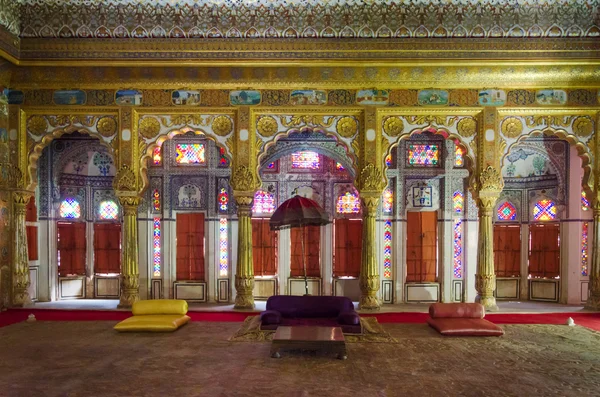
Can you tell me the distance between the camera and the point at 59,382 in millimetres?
6492

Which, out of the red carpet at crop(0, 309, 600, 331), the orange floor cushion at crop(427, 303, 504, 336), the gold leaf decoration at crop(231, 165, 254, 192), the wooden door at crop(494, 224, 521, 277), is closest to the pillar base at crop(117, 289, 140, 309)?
the red carpet at crop(0, 309, 600, 331)

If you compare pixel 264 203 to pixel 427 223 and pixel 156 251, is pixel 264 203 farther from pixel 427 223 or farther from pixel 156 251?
pixel 427 223

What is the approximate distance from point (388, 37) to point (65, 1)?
8075mm

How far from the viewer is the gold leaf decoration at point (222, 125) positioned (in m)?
12.3

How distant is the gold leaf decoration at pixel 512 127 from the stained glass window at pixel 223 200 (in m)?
8.08

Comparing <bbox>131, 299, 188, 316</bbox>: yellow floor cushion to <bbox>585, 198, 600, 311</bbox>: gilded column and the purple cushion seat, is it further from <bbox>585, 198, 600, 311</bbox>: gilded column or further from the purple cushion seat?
<bbox>585, 198, 600, 311</bbox>: gilded column

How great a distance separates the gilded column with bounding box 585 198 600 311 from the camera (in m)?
12.0

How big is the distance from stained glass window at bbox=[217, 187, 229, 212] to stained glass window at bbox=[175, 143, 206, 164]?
3.81 ft

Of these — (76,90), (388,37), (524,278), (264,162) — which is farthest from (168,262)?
(524,278)

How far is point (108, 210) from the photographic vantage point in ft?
48.8

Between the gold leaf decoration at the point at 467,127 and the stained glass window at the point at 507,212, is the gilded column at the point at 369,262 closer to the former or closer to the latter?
the gold leaf decoration at the point at 467,127

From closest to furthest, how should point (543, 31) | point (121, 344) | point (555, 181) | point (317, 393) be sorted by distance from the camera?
1. point (317, 393)
2. point (121, 344)
3. point (543, 31)
4. point (555, 181)

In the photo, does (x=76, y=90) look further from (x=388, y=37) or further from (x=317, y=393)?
(x=317, y=393)

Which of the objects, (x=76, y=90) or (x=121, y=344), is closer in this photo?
(x=121, y=344)
